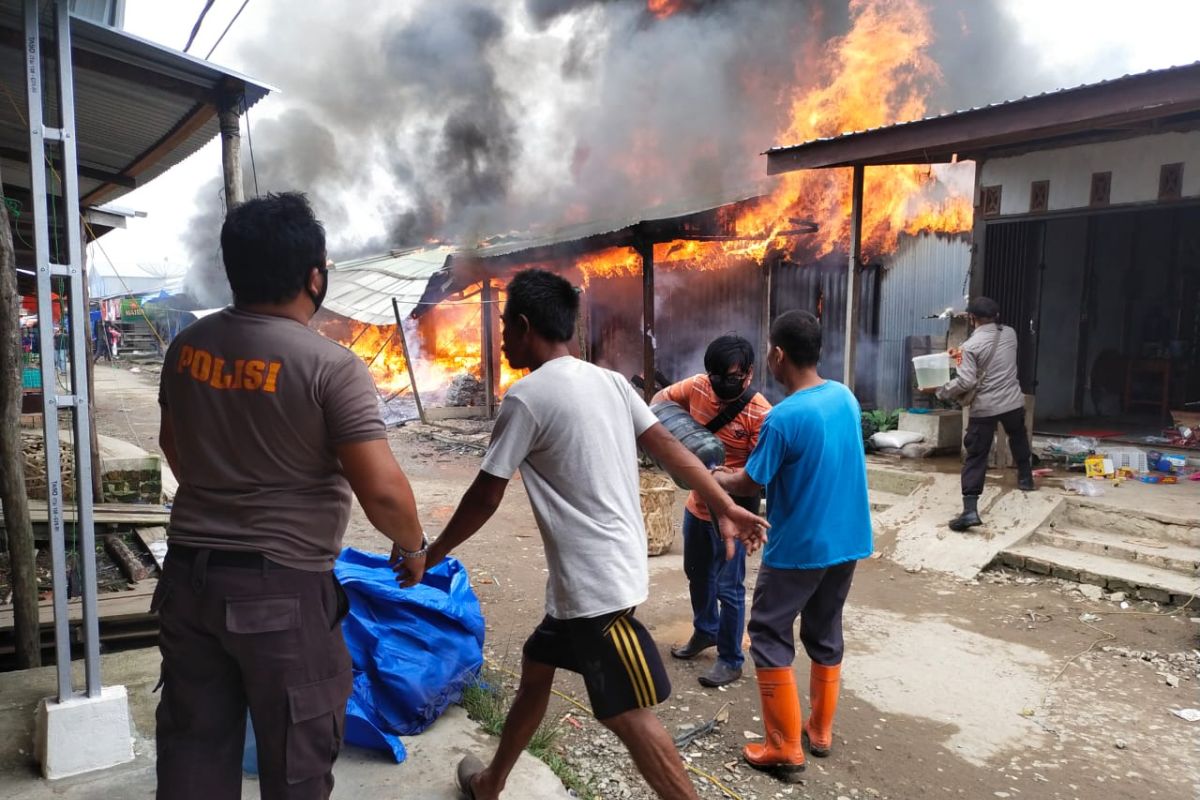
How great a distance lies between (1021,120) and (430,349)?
44.3 ft

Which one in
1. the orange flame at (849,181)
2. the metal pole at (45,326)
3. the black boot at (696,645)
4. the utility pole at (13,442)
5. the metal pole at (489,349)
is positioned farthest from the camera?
the metal pole at (489,349)

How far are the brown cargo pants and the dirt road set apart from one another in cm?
164

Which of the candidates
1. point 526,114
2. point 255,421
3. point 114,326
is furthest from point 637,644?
point 114,326

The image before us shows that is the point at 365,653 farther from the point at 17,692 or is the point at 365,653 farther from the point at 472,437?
the point at 472,437

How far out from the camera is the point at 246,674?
1852 mm

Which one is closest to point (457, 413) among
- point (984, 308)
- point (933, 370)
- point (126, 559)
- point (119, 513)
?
point (119, 513)

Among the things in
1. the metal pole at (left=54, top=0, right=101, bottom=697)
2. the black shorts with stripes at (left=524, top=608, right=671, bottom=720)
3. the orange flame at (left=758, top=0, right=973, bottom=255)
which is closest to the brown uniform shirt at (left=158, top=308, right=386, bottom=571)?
the black shorts with stripes at (left=524, top=608, right=671, bottom=720)

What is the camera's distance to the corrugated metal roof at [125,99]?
366 centimetres

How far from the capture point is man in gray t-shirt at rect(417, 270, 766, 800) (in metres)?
2.33

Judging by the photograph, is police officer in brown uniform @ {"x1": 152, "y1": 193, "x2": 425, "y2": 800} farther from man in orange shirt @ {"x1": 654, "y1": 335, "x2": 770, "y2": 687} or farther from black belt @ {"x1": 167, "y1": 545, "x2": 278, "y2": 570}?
man in orange shirt @ {"x1": 654, "y1": 335, "x2": 770, "y2": 687}

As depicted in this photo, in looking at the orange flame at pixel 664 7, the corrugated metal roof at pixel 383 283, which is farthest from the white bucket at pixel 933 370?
the orange flame at pixel 664 7

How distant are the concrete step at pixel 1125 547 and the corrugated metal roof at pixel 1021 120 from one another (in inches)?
128

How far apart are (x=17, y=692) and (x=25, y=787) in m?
0.74

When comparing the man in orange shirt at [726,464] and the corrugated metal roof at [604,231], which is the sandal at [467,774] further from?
the corrugated metal roof at [604,231]
